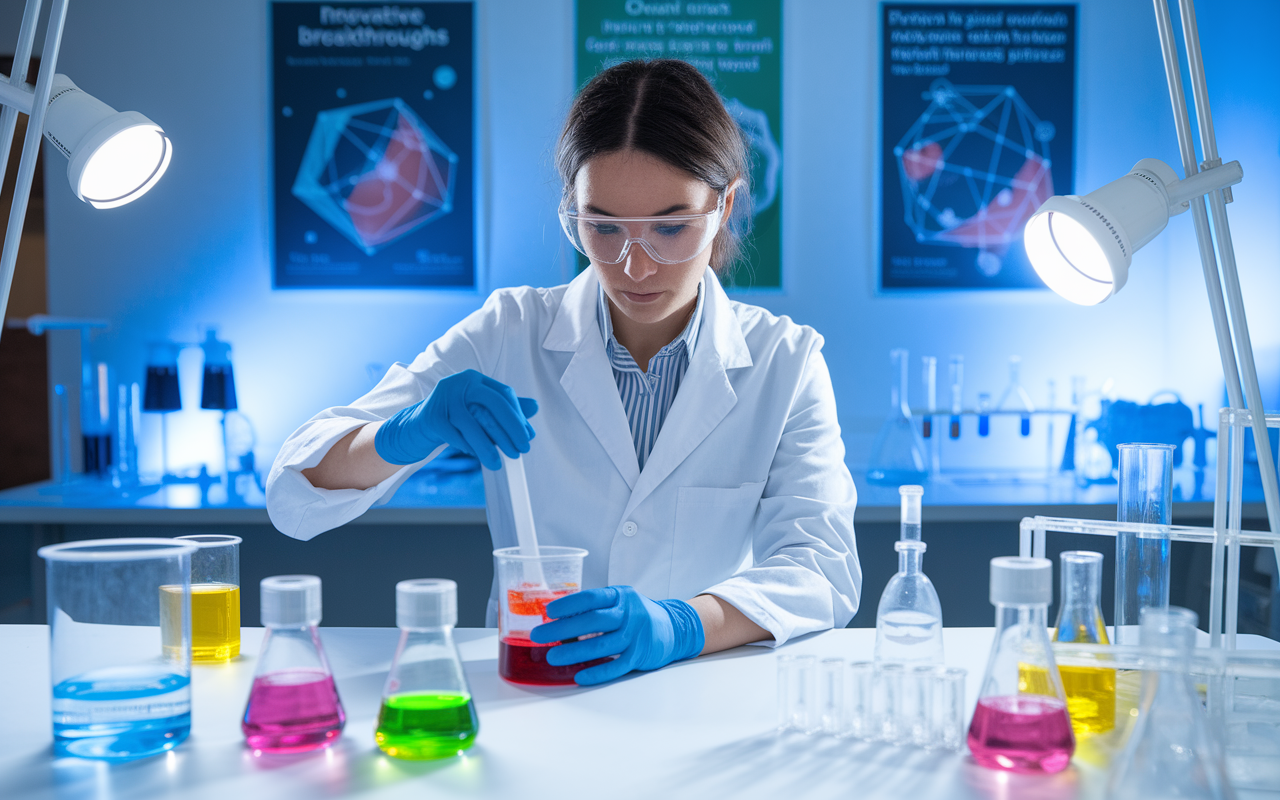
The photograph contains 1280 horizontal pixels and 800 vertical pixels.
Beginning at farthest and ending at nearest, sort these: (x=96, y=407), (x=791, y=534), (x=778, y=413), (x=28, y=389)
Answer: (x=28, y=389), (x=96, y=407), (x=778, y=413), (x=791, y=534)

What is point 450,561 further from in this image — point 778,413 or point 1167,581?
point 1167,581

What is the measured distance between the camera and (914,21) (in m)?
3.24

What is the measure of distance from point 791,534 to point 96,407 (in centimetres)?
273

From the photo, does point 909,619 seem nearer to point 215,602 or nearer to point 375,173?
point 215,602

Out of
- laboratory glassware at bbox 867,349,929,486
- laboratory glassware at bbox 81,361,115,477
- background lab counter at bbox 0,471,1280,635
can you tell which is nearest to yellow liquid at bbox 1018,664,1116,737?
background lab counter at bbox 0,471,1280,635

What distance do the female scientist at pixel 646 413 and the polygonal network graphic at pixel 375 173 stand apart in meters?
1.55

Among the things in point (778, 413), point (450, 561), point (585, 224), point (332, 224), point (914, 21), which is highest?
point (914, 21)

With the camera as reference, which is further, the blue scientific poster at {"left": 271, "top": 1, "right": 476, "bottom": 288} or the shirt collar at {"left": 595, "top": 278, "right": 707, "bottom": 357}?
the blue scientific poster at {"left": 271, "top": 1, "right": 476, "bottom": 288}

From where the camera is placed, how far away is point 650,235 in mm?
1470

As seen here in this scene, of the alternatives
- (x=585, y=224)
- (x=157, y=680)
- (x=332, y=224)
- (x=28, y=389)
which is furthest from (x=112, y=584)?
(x=28, y=389)

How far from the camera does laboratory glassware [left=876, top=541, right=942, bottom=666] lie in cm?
98

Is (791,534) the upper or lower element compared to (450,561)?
upper

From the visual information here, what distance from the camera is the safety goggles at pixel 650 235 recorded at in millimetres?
1455

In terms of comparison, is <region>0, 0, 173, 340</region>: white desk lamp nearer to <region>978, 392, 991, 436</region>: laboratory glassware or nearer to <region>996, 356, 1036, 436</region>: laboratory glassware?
<region>978, 392, 991, 436</region>: laboratory glassware
